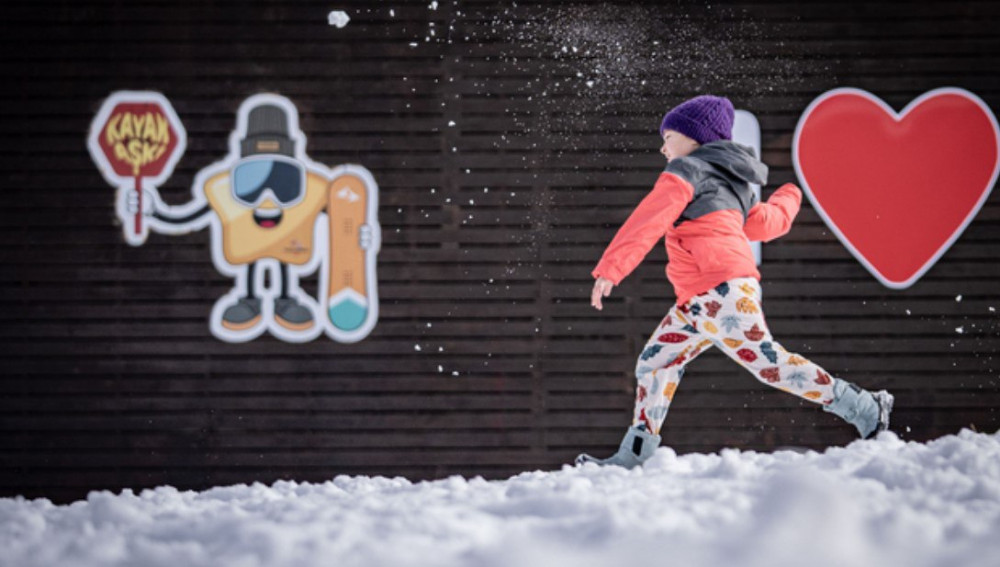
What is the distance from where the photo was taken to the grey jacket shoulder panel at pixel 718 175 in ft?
13.1

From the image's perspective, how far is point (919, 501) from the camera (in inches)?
104

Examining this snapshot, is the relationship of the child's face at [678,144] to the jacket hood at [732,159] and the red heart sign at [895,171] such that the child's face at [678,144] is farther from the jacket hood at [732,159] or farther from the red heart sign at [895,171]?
the red heart sign at [895,171]

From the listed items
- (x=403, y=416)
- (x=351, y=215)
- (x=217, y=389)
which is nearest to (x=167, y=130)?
(x=351, y=215)

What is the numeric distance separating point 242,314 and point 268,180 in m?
0.82

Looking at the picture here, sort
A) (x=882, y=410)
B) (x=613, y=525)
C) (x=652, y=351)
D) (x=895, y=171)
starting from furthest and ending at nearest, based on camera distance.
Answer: (x=895, y=171) < (x=652, y=351) < (x=882, y=410) < (x=613, y=525)

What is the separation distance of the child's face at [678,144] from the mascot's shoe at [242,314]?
8.54 feet

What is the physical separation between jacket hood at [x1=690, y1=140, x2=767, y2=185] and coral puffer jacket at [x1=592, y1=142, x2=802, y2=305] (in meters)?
0.05

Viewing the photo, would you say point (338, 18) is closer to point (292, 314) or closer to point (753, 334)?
point (292, 314)

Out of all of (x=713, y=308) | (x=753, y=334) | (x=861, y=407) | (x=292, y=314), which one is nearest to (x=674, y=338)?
(x=713, y=308)

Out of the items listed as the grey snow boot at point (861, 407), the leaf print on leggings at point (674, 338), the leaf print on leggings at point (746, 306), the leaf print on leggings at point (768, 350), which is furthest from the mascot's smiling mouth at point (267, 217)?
the grey snow boot at point (861, 407)

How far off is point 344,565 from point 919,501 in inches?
66.4

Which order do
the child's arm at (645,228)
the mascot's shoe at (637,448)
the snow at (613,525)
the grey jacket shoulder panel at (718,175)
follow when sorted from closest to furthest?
the snow at (613,525) → the child's arm at (645,228) → the grey jacket shoulder panel at (718,175) → the mascot's shoe at (637,448)

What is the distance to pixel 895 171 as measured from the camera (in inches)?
208

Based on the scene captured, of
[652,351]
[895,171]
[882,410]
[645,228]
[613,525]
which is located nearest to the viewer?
[613,525]
